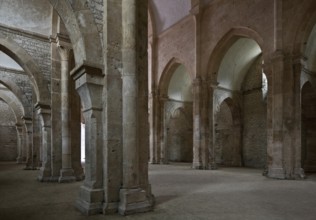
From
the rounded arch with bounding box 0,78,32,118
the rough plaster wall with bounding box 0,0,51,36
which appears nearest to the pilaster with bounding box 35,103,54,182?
the rough plaster wall with bounding box 0,0,51,36

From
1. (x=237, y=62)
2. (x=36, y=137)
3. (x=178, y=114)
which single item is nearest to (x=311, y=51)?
(x=237, y=62)

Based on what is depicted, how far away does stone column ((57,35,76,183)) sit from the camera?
25.1 feet

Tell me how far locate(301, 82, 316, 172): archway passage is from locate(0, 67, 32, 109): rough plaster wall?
554 inches

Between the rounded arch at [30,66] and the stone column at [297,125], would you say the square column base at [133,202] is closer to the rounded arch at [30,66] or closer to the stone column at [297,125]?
the rounded arch at [30,66]

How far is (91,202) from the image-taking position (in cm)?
428

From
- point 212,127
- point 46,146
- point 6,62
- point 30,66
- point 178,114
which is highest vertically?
point 6,62

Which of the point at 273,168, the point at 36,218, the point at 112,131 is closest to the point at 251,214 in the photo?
the point at 112,131

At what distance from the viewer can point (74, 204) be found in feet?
15.9

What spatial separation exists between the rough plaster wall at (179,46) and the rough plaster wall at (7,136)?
15.2m

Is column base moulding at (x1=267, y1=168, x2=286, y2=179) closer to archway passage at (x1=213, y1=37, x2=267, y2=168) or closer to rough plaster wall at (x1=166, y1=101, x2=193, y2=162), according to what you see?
archway passage at (x1=213, y1=37, x2=267, y2=168)

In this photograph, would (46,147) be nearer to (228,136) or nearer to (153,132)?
(153,132)

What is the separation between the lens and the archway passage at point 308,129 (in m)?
11.0

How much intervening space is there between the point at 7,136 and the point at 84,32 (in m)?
22.1

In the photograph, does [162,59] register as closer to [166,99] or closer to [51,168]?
[166,99]
